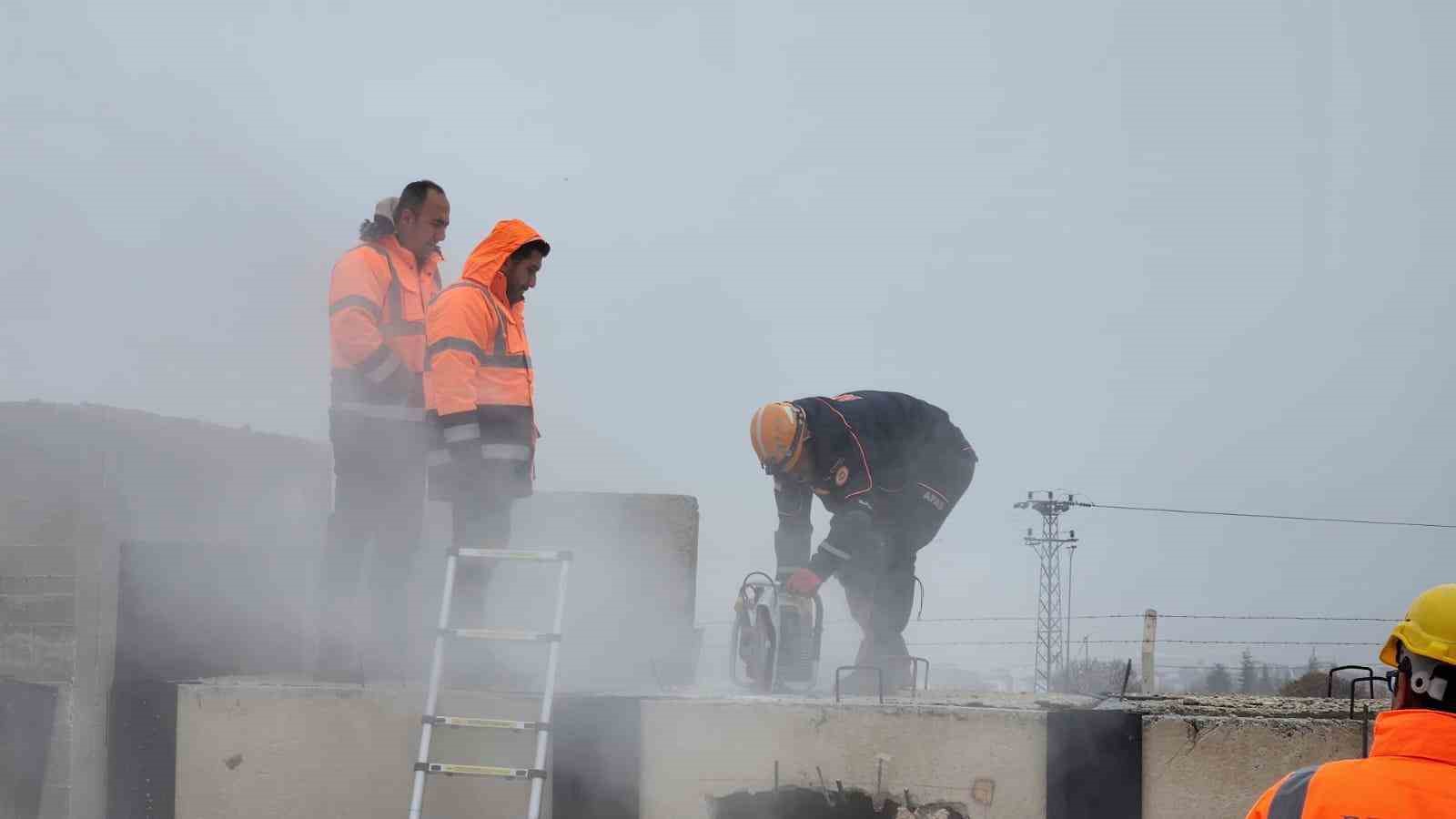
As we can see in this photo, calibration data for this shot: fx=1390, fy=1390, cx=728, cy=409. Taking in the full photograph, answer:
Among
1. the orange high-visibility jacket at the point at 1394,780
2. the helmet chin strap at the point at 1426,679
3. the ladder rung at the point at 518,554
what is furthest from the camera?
the ladder rung at the point at 518,554

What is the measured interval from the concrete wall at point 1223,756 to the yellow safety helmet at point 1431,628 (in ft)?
6.56

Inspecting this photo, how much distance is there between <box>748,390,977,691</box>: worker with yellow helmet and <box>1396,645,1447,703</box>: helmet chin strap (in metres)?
Result: 3.31

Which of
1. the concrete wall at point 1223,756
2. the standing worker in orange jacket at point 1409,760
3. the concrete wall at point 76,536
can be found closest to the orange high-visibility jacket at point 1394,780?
the standing worker in orange jacket at point 1409,760

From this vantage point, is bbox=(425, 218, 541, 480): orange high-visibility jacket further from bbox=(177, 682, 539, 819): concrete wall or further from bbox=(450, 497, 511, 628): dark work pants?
bbox=(177, 682, 539, 819): concrete wall

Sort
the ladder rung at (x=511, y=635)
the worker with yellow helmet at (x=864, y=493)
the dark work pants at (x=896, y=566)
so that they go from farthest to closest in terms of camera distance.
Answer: the dark work pants at (x=896, y=566) → the worker with yellow helmet at (x=864, y=493) → the ladder rung at (x=511, y=635)

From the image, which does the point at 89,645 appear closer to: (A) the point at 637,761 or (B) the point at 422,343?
(B) the point at 422,343

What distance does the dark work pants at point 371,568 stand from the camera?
218 inches

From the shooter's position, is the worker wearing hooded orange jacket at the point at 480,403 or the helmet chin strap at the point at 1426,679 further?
the worker wearing hooded orange jacket at the point at 480,403

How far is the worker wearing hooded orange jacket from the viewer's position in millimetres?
5293

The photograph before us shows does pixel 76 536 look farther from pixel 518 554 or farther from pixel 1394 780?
pixel 1394 780

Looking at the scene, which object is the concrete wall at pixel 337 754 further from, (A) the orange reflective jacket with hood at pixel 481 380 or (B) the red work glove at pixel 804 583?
(B) the red work glove at pixel 804 583

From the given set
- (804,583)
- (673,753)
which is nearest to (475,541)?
(673,753)

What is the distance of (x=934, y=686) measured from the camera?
5.97 meters

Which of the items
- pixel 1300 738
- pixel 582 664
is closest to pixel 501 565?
pixel 582 664
